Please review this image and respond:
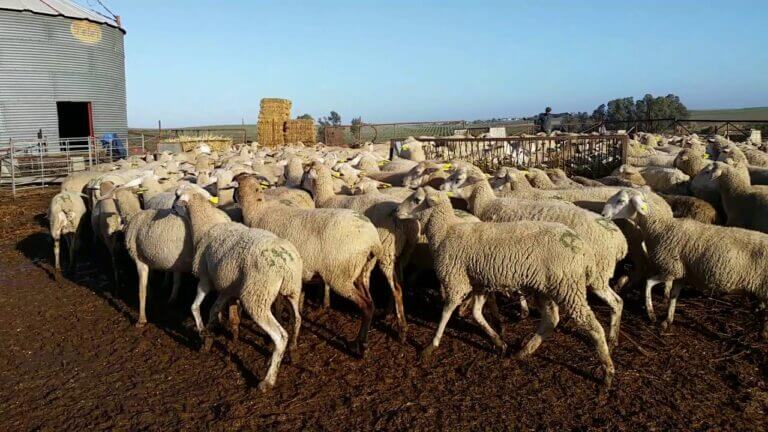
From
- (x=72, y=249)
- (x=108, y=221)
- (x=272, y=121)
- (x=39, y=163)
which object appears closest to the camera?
(x=108, y=221)

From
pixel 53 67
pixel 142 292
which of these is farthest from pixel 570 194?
pixel 53 67

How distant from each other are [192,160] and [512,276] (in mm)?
13456

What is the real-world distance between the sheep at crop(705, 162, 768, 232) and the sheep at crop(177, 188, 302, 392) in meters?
6.00

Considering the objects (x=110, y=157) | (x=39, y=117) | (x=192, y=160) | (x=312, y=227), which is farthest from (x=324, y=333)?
(x=39, y=117)

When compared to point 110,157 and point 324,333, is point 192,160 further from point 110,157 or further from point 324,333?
point 324,333

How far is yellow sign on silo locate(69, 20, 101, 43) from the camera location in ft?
78.3

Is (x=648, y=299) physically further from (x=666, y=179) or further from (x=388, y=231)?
(x=666, y=179)

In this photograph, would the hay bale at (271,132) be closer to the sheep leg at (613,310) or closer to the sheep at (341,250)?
the sheep at (341,250)

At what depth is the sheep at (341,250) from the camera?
593 centimetres

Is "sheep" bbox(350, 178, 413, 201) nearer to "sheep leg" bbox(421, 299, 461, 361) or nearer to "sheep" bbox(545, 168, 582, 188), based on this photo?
"sheep" bbox(545, 168, 582, 188)

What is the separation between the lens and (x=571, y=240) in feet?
17.2

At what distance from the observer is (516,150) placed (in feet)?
46.4

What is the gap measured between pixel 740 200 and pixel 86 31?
981 inches

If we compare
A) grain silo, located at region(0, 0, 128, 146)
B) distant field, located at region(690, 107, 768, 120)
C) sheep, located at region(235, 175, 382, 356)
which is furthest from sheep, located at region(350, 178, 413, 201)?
distant field, located at region(690, 107, 768, 120)
